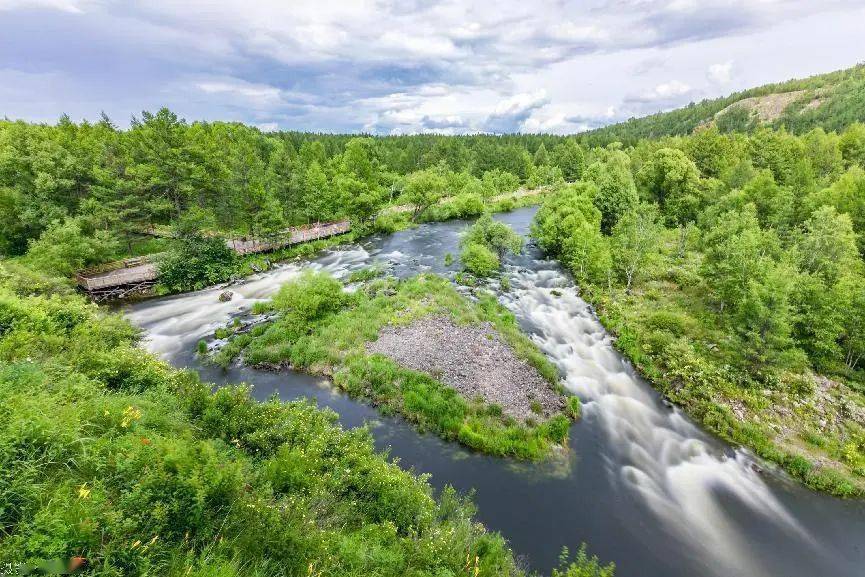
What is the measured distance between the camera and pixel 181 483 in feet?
27.5

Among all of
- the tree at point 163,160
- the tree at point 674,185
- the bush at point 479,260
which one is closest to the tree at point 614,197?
the tree at point 674,185

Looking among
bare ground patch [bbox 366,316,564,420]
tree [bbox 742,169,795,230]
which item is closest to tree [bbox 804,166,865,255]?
tree [bbox 742,169,795,230]

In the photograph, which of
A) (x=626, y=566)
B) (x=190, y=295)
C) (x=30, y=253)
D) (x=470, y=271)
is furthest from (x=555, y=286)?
(x=30, y=253)

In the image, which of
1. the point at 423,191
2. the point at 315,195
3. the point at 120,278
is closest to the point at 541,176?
the point at 423,191

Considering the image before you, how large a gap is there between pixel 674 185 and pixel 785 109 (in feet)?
466

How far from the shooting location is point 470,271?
1790 inches

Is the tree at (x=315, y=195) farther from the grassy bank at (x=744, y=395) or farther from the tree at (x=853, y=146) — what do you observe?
the tree at (x=853, y=146)

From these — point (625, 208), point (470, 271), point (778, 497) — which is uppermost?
point (625, 208)

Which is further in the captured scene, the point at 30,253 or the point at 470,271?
the point at 470,271

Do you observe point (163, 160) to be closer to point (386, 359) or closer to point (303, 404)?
point (386, 359)

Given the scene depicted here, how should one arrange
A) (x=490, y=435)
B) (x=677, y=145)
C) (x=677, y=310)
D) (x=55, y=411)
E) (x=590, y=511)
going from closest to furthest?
1. (x=55, y=411)
2. (x=590, y=511)
3. (x=490, y=435)
4. (x=677, y=310)
5. (x=677, y=145)

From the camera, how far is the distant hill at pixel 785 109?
112m

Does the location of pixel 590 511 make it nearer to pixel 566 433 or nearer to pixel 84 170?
pixel 566 433

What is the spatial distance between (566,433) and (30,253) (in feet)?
165
